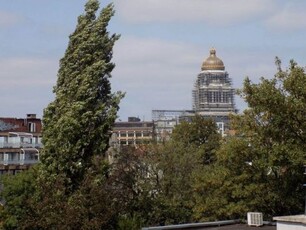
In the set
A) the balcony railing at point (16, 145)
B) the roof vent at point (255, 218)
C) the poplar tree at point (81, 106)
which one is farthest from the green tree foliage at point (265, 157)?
the balcony railing at point (16, 145)

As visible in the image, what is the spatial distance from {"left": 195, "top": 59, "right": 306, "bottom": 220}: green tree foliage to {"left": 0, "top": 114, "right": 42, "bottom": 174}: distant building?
52.9 metres

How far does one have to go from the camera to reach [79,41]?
107 feet

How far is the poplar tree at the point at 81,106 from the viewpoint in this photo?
30.8 meters

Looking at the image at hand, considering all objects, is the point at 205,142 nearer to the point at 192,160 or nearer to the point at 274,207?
the point at 192,160

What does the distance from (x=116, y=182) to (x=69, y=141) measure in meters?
3.30

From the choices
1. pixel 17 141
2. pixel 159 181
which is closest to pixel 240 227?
pixel 159 181

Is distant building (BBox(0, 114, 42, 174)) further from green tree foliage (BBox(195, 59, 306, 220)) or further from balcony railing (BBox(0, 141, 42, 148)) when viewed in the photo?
green tree foliage (BBox(195, 59, 306, 220))

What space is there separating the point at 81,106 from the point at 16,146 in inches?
2285

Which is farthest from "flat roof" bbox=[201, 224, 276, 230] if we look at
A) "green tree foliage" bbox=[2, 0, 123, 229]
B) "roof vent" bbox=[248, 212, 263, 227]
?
"green tree foliage" bbox=[2, 0, 123, 229]

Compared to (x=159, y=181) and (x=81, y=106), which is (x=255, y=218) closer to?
(x=81, y=106)

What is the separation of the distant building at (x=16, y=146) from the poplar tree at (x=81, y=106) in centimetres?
5110

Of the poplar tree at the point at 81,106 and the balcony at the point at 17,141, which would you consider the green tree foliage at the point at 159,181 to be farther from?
the balcony at the point at 17,141

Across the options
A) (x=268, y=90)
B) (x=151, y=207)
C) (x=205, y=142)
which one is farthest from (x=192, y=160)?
(x=205, y=142)

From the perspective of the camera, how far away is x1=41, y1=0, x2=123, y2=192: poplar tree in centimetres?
3081
